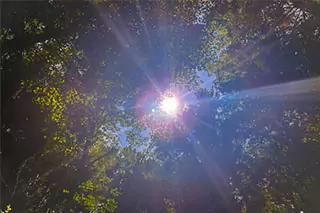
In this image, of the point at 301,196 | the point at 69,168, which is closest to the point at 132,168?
the point at 69,168

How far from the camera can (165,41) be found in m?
11.3

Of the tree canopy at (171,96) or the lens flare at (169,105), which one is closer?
the tree canopy at (171,96)

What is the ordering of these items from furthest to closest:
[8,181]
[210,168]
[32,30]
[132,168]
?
[132,168] < [210,168] < [8,181] < [32,30]

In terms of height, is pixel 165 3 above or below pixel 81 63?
above

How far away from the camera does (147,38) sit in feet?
36.4

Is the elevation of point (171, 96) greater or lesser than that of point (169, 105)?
greater

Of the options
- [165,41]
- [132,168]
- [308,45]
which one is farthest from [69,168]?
[308,45]

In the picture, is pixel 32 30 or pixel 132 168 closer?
pixel 32 30

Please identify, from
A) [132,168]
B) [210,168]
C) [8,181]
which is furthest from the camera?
[132,168]

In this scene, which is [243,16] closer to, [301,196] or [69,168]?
[301,196]

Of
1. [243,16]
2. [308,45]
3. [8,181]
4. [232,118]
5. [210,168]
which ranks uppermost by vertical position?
[243,16]

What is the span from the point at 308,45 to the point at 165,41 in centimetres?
584

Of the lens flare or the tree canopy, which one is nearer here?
the tree canopy

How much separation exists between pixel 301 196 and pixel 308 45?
19.6ft
